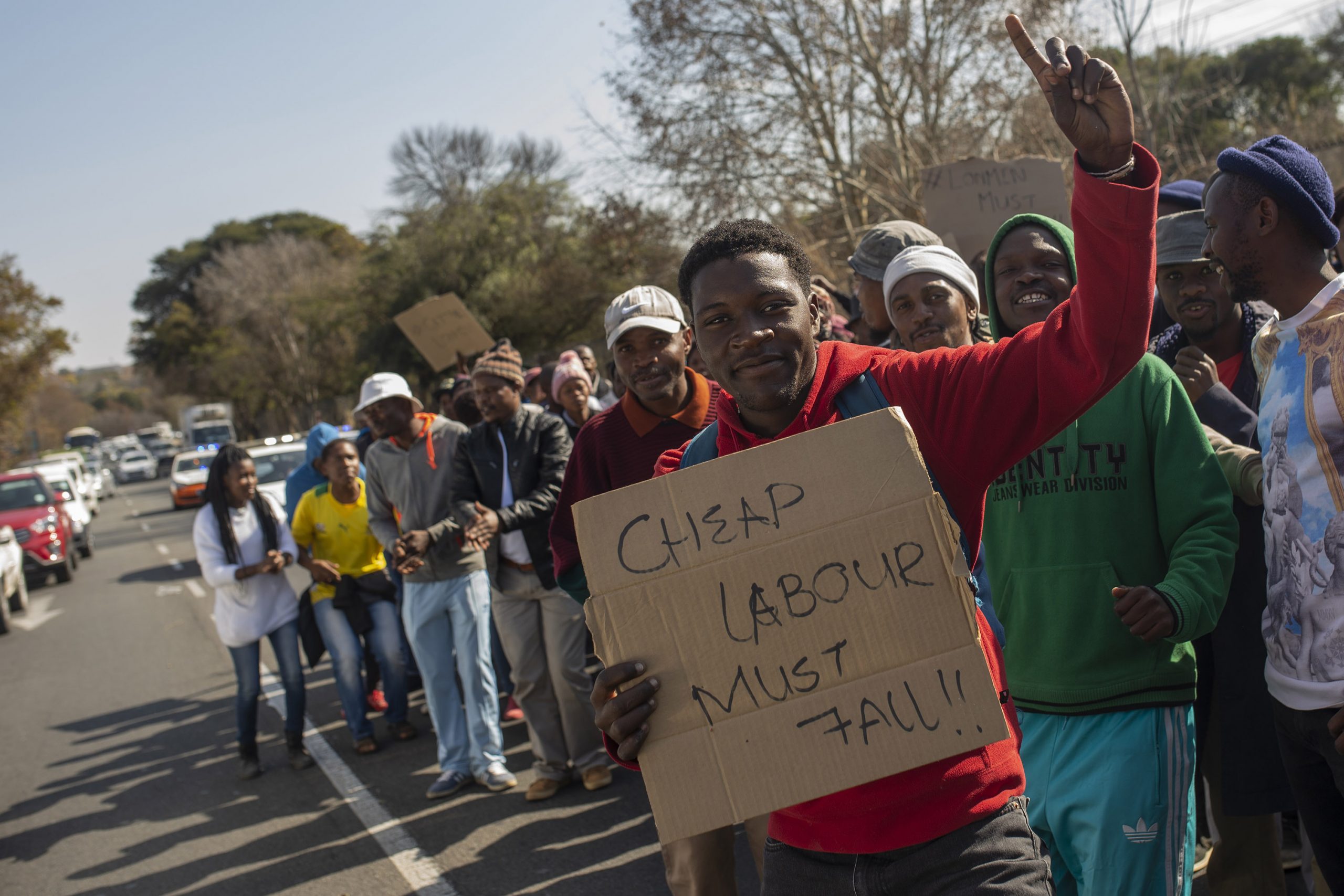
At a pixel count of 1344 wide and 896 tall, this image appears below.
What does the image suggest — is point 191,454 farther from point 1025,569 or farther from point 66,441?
point 66,441

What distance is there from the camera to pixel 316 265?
51.9 metres

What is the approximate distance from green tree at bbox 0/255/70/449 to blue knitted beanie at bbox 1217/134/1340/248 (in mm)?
37021

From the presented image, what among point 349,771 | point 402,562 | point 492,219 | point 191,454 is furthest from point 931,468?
point 191,454

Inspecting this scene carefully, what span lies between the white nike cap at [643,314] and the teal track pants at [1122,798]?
6.28 ft

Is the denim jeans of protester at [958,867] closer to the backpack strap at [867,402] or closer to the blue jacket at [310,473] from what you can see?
the backpack strap at [867,402]

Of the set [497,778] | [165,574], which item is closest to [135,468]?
[165,574]

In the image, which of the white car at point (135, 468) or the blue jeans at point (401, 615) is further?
the white car at point (135, 468)

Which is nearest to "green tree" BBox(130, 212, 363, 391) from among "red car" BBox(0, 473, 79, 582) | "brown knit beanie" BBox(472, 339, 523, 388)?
"red car" BBox(0, 473, 79, 582)

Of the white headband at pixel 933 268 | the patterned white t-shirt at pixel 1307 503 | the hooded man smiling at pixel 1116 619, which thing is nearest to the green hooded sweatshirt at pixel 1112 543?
the hooded man smiling at pixel 1116 619

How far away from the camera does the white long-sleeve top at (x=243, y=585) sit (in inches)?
251

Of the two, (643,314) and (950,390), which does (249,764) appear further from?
(950,390)

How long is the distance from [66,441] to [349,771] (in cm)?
8180

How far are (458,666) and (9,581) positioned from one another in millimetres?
11403

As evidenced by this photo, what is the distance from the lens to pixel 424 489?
588 centimetres
